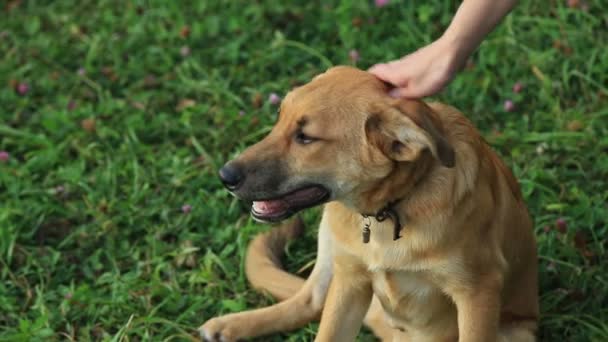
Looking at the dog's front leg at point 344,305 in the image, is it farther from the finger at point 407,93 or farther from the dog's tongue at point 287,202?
the finger at point 407,93

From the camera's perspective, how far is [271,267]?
15.9 feet

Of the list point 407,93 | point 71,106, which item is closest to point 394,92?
point 407,93

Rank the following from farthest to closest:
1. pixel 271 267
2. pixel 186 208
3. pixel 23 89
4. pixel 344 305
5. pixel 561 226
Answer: pixel 23 89
pixel 186 208
pixel 561 226
pixel 271 267
pixel 344 305

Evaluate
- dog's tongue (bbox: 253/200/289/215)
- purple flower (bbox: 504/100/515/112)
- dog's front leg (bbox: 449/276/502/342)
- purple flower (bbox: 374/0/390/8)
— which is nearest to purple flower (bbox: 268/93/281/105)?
purple flower (bbox: 374/0/390/8)

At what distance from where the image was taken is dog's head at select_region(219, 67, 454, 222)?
3.62 m

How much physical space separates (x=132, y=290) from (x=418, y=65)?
1.98m

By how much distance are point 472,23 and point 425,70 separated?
0.27 m

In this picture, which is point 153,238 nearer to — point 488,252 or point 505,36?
point 488,252

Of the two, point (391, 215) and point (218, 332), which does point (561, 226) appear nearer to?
point (391, 215)

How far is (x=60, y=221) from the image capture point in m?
5.54

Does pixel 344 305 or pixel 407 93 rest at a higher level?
pixel 407 93

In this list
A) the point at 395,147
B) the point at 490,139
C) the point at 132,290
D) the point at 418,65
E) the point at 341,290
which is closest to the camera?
the point at 395,147

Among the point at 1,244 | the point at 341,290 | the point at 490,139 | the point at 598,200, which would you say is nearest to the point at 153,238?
the point at 1,244

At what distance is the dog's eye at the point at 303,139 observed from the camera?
365cm
